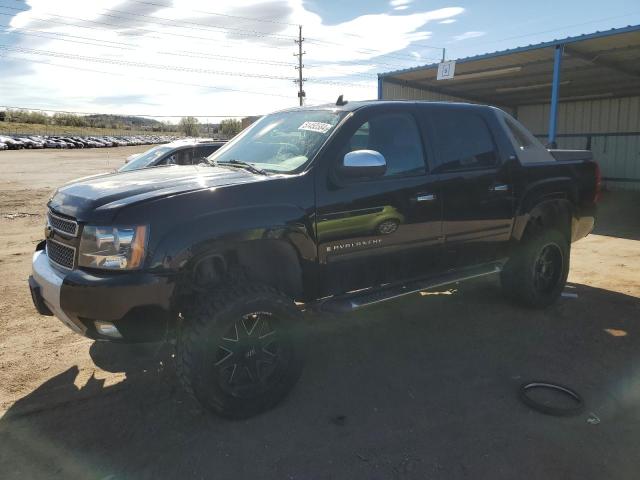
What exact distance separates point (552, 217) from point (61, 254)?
4549 millimetres

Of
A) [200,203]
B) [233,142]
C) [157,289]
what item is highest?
[233,142]

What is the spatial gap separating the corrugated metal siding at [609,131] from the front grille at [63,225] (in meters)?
18.7

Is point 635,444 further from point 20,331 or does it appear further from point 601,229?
point 601,229

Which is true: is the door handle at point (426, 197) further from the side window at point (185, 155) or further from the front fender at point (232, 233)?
the side window at point (185, 155)

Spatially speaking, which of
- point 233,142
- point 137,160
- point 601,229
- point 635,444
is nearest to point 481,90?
point 601,229

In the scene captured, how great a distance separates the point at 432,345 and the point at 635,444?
172cm

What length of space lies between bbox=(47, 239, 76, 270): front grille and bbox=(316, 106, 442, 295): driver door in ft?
5.08

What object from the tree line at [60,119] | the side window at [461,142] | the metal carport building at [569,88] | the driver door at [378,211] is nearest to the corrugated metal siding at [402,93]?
the metal carport building at [569,88]

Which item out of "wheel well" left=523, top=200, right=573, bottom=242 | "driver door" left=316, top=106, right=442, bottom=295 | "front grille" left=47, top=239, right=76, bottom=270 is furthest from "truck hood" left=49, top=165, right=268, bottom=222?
"wheel well" left=523, top=200, right=573, bottom=242

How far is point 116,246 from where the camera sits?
2871 mm

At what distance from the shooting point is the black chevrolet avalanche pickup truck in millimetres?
2906

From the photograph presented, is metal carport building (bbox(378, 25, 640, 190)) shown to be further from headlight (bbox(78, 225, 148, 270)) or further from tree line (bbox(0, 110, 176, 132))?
tree line (bbox(0, 110, 176, 132))

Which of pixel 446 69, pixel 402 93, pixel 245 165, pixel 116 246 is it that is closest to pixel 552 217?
pixel 245 165

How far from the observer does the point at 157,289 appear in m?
2.87
